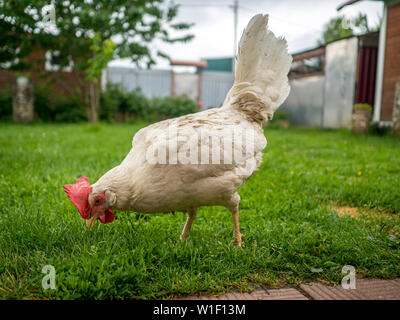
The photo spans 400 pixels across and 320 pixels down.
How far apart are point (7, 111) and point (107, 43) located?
A: 654cm

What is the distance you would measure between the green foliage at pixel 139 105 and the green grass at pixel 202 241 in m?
10.0

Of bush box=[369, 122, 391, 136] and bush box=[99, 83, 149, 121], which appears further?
bush box=[99, 83, 149, 121]

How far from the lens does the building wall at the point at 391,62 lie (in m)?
8.96

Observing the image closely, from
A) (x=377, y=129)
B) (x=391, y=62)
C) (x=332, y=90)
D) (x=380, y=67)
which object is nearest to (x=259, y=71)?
(x=377, y=129)

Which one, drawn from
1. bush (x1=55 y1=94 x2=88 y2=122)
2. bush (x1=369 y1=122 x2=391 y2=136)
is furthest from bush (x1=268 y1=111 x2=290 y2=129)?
bush (x1=55 y1=94 x2=88 y2=122)

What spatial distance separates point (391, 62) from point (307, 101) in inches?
169

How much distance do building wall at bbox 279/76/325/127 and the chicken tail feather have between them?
33.7 feet

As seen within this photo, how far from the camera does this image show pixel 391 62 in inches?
361

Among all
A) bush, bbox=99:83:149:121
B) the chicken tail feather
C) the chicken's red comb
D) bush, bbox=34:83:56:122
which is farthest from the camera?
bush, bbox=99:83:149:121

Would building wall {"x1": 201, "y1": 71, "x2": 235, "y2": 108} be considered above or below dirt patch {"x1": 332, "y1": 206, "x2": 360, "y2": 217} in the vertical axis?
above

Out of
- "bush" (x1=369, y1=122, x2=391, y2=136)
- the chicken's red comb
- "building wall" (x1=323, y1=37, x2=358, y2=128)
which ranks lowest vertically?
the chicken's red comb

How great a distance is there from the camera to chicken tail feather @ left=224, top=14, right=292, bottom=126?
2.85 meters

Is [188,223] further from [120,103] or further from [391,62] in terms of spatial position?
[120,103]

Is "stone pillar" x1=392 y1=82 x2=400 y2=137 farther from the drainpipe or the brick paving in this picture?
the brick paving
